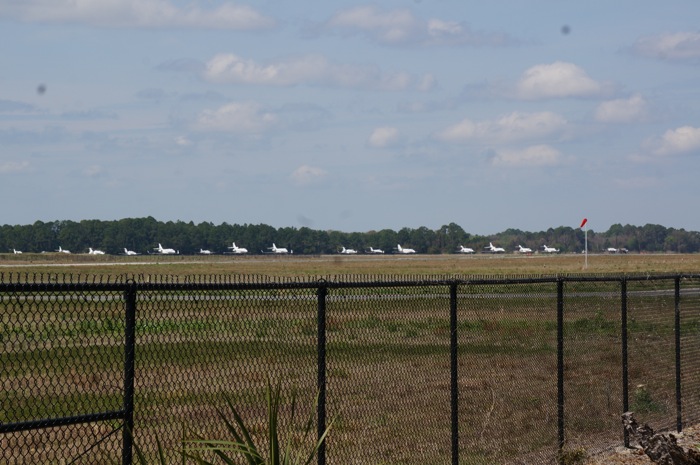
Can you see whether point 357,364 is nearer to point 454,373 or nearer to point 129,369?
point 454,373

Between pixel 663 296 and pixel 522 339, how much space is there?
5.09 meters

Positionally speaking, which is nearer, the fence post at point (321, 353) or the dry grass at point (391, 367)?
the dry grass at point (391, 367)

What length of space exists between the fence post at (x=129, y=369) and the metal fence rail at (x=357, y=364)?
0.01 metres

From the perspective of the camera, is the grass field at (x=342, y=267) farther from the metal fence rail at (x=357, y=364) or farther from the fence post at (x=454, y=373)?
the fence post at (x=454, y=373)

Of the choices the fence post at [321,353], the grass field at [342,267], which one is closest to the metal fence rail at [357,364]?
the fence post at [321,353]

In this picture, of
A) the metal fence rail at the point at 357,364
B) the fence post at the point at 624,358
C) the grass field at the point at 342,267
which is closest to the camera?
the metal fence rail at the point at 357,364

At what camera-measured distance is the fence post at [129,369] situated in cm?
763

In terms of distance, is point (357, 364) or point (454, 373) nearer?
point (357, 364)

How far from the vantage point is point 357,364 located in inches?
401

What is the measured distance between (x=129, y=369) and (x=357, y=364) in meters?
3.01

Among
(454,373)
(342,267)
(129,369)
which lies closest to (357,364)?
(454,373)

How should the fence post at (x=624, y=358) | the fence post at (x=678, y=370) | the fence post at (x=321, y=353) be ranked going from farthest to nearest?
1. the fence post at (x=678, y=370)
2. the fence post at (x=624, y=358)
3. the fence post at (x=321, y=353)

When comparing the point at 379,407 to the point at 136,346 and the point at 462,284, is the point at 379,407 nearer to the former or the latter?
the point at 462,284

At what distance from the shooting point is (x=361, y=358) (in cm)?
1034
